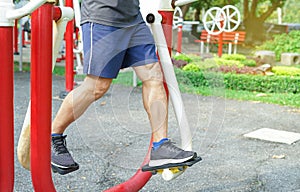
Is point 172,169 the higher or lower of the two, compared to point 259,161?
higher

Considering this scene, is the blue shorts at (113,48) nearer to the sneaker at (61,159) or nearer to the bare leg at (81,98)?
the bare leg at (81,98)

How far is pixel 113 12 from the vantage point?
2.60m

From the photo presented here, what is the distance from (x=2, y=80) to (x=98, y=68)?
731 mm

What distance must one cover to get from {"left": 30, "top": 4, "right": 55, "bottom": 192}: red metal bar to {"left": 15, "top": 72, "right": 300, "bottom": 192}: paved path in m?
0.96

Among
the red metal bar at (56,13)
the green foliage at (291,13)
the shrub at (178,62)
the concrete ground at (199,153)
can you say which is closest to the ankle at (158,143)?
the concrete ground at (199,153)

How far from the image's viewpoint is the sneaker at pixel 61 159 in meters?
2.58

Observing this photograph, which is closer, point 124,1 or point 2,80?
point 2,80

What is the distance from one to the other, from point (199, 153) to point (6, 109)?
8.27ft

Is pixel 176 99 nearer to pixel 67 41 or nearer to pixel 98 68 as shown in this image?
pixel 98 68

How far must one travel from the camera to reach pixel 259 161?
412 cm

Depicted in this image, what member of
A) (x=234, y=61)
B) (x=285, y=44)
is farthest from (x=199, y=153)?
(x=285, y=44)

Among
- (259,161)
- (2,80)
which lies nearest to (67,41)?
(259,161)

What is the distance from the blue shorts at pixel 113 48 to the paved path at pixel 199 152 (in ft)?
1.24

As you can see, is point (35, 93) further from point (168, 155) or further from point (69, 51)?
point (69, 51)
